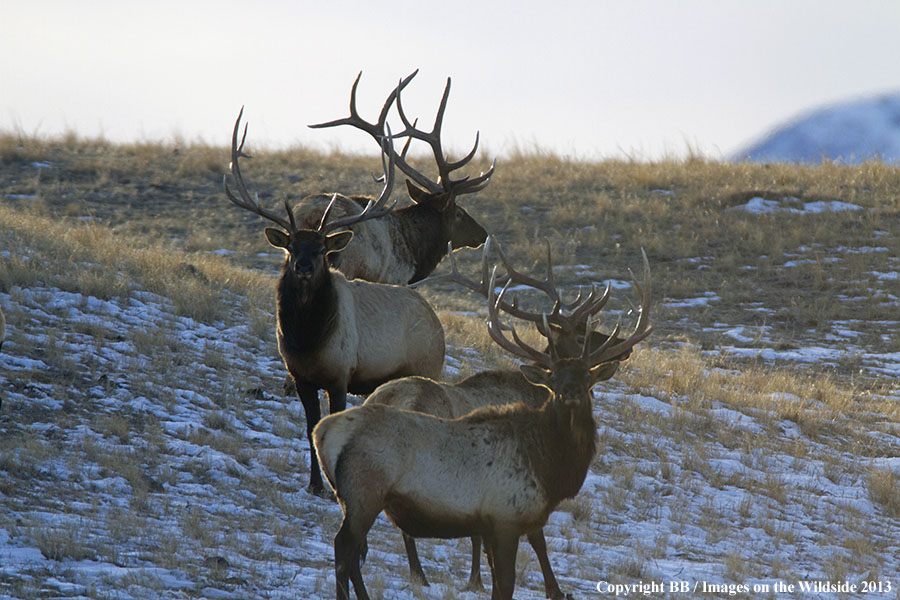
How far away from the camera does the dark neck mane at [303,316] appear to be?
7.99 meters

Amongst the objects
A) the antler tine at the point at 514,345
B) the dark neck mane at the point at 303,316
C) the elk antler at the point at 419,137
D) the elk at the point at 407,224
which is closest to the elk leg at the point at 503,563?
the antler tine at the point at 514,345

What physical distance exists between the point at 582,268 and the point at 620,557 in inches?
462

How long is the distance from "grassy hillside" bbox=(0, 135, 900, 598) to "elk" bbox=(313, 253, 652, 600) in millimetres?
656

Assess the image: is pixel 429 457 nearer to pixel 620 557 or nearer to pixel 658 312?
pixel 620 557

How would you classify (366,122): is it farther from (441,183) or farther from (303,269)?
(303,269)

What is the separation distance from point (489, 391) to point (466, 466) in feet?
5.61

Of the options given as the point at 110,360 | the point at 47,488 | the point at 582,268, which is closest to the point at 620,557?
the point at 47,488

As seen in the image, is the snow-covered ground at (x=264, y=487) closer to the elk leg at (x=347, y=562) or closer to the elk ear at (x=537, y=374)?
the elk leg at (x=347, y=562)

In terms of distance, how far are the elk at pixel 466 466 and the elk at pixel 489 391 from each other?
0.59 metres

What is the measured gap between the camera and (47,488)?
7129 millimetres

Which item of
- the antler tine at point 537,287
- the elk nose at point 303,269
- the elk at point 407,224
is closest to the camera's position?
the antler tine at point 537,287

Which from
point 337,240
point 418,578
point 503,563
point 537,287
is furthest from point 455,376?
point 503,563

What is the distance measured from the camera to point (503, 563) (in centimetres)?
568

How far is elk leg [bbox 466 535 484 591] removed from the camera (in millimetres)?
6527
